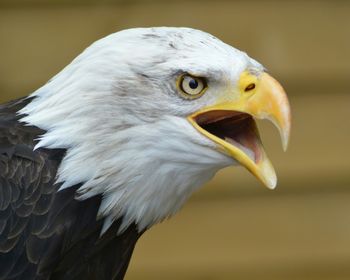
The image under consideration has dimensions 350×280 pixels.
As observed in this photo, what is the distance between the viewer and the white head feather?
260 cm

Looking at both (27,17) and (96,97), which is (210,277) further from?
(96,97)

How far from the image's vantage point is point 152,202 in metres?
2.73

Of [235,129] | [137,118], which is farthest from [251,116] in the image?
[137,118]

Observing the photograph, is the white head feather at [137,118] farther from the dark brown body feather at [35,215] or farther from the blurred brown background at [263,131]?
the blurred brown background at [263,131]

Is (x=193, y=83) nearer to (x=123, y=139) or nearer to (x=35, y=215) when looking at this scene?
(x=123, y=139)

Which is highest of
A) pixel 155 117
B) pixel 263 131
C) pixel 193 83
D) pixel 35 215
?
pixel 193 83

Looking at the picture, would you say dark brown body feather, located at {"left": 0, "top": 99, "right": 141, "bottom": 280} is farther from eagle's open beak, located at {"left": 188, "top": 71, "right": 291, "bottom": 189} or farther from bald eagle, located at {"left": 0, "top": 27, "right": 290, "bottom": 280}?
eagle's open beak, located at {"left": 188, "top": 71, "right": 291, "bottom": 189}

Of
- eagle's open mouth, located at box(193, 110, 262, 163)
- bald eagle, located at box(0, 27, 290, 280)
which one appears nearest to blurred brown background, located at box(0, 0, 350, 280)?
bald eagle, located at box(0, 27, 290, 280)

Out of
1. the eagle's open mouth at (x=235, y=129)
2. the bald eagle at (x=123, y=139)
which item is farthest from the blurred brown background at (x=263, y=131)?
the eagle's open mouth at (x=235, y=129)

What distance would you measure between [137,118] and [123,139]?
0.06m

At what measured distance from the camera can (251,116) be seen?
8.68 feet

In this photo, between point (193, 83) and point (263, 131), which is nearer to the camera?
point (193, 83)

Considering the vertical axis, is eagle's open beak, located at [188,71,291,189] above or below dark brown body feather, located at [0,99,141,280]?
above

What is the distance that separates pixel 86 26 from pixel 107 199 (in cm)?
160
